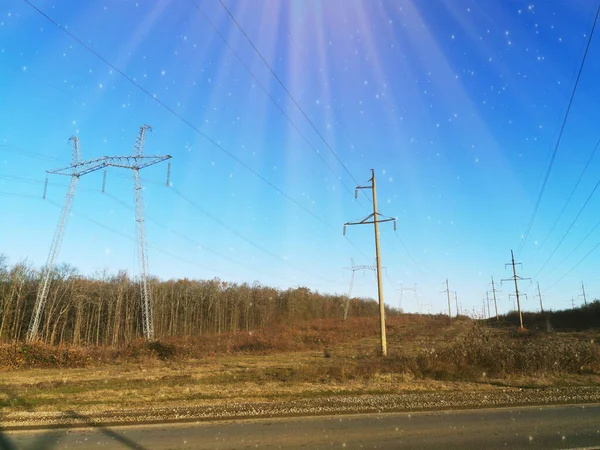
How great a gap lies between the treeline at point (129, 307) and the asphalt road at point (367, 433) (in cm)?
3711

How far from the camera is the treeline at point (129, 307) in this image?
5041 centimetres

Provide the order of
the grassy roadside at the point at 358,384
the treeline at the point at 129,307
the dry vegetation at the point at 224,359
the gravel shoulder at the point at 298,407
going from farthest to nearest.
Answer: the treeline at the point at 129,307 < the dry vegetation at the point at 224,359 < the grassy roadside at the point at 358,384 < the gravel shoulder at the point at 298,407

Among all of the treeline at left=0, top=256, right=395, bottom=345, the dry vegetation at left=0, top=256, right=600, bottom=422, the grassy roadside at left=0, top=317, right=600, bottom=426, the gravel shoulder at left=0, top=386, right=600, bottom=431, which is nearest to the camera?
the gravel shoulder at left=0, top=386, right=600, bottom=431

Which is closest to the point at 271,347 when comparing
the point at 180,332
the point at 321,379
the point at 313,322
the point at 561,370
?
the point at 313,322

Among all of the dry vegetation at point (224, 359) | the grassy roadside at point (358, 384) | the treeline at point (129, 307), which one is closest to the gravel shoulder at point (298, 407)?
the grassy roadside at point (358, 384)

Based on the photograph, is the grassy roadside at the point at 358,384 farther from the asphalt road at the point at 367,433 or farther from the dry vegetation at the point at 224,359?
the asphalt road at the point at 367,433

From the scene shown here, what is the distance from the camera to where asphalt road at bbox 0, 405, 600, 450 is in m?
7.35

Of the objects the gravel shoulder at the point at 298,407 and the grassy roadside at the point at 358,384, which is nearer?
the gravel shoulder at the point at 298,407

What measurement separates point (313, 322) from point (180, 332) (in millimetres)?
32801

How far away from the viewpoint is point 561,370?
663 inches

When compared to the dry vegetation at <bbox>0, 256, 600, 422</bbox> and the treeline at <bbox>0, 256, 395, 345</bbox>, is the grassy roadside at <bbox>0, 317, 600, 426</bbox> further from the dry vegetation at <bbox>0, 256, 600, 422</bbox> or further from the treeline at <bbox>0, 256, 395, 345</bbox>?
the treeline at <bbox>0, 256, 395, 345</bbox>

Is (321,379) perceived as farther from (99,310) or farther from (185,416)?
(99,310)

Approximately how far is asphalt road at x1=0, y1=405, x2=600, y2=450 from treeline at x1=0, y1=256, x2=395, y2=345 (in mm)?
37111

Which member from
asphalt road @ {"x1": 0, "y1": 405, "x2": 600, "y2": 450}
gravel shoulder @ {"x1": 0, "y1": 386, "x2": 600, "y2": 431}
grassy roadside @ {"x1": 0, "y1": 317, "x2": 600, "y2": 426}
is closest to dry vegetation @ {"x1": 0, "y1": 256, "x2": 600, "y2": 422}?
grassy roadside @ {"x1": 0, "y1": 317, "x2": 600, "y2": 426}
